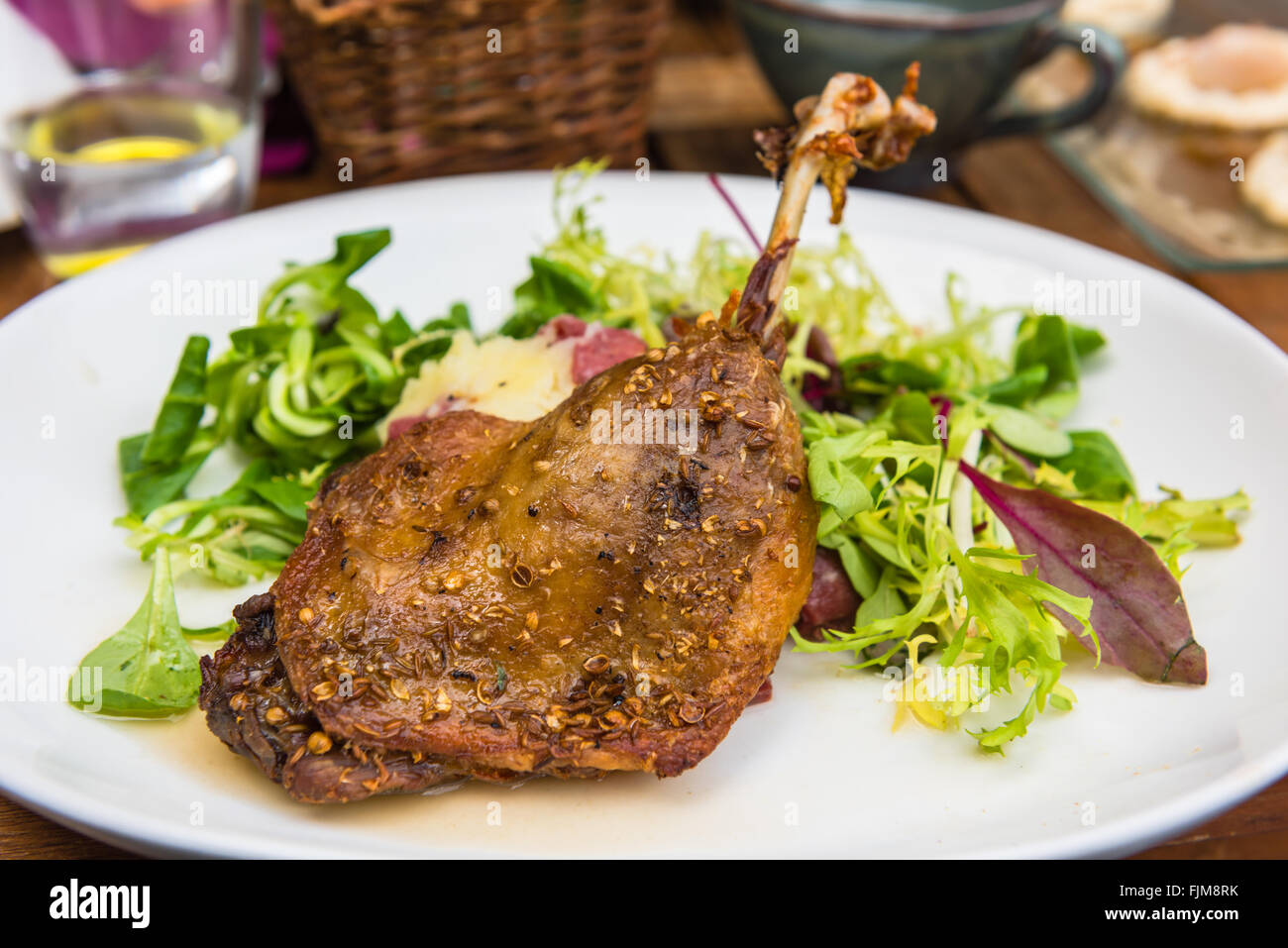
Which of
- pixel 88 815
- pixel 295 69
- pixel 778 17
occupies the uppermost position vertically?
pixel 778 17

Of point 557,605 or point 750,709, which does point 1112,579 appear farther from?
point 557,605

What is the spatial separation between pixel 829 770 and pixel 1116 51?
287cm

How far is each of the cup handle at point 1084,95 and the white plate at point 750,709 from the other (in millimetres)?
766

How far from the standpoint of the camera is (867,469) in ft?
7.51

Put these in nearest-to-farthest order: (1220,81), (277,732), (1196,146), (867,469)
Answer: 1. (277,732)
2. (867,469)
3. (1196,146)
4. (1220,81)

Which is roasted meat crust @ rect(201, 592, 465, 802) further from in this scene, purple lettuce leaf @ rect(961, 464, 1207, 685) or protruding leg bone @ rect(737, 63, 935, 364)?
purple lettuce leaf @ rect(961, 464, 1207, 685)

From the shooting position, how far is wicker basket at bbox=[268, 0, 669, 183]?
3537 millimetres

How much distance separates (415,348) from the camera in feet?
9.15

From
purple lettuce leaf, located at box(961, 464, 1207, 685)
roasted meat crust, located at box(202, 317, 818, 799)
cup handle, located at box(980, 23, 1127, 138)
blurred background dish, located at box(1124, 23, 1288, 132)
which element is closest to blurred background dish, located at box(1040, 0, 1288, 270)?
blurred background dish, located at box(1124, 23, 1288, 132)

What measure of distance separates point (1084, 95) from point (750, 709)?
8.97 ft

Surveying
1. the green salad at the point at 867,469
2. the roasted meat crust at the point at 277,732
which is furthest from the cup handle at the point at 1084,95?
the roasted meat crust at the point at 277,732

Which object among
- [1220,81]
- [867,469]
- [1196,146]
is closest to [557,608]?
[867,469]

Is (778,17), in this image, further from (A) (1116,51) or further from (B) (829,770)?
(B) (829,770)
